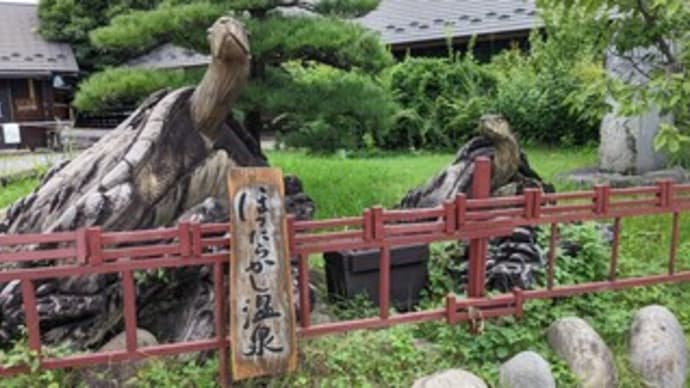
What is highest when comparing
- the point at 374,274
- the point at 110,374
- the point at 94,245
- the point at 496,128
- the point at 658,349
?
the point at 496,128

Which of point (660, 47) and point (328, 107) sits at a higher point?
point (660, 47)

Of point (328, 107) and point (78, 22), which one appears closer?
point (328, 107)

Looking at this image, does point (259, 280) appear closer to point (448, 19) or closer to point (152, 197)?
→ point (152, 197)

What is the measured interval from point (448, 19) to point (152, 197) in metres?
11.1

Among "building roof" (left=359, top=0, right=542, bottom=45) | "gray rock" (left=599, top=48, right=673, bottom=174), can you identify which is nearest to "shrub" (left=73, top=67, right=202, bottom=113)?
"gray rock" (left=599, top=48, right=673, bottom=174)

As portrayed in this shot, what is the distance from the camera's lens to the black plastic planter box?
10.7 ft

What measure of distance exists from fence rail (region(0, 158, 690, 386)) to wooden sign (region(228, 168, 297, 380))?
94 mm

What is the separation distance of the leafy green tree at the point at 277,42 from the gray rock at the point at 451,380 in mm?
2672

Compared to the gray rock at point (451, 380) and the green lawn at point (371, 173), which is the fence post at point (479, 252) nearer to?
the gray rock at point (451, 380)

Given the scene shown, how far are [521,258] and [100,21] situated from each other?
16450mm

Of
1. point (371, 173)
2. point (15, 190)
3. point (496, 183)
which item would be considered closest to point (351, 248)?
point (496, 183)

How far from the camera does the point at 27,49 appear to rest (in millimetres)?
16453

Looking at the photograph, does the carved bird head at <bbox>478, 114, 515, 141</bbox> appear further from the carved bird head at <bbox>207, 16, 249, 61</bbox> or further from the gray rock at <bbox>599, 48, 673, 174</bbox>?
the gray rock at <bbox>599, 48, 673, 174</bbox>

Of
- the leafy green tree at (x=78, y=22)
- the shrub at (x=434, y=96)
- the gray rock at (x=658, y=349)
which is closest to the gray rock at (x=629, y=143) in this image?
the shrub at (x=434, y=96)
